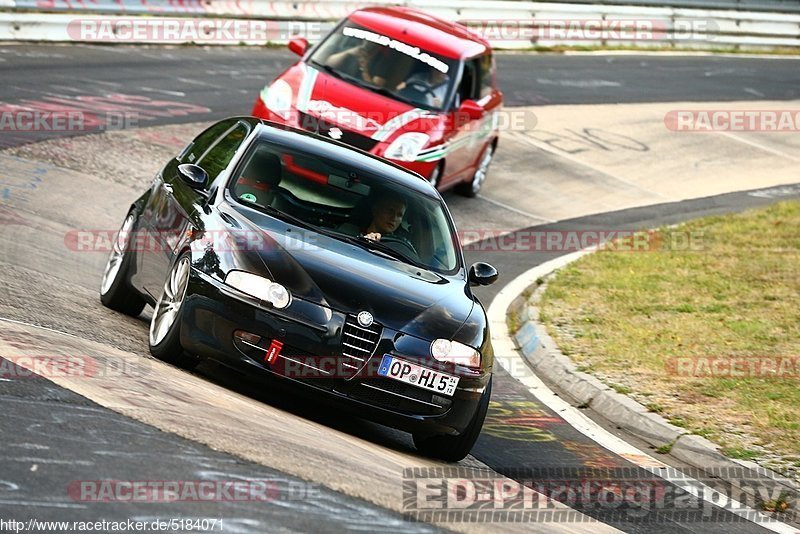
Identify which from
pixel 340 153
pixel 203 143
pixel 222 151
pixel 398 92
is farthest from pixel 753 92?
pixel 222 151

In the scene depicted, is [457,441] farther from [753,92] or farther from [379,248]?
[753,92]

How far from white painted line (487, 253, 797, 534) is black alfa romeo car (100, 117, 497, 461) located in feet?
4.56

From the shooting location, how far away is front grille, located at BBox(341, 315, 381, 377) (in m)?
7.24

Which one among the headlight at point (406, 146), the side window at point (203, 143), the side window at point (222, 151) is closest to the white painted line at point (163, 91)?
the headlight at point (406, 146)

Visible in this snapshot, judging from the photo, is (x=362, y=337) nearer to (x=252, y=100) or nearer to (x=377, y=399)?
(x=377, y=399)

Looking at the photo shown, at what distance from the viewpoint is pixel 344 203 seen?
28.4ft

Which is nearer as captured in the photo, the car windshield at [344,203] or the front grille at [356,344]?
the front grille at [356,344]

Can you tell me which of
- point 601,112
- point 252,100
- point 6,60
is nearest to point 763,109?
point 601,112

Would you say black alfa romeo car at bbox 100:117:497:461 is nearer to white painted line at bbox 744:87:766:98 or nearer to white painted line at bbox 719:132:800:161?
white painted line at bbox 719:132:800:161

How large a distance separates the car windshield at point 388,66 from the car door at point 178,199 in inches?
221

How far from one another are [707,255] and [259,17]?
1257cm

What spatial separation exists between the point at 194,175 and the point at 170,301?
0.99 meters

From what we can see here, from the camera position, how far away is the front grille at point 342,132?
46.1ft

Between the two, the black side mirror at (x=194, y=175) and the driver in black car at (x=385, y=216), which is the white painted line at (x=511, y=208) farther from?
the black side mirror at (x=194, y=175)
